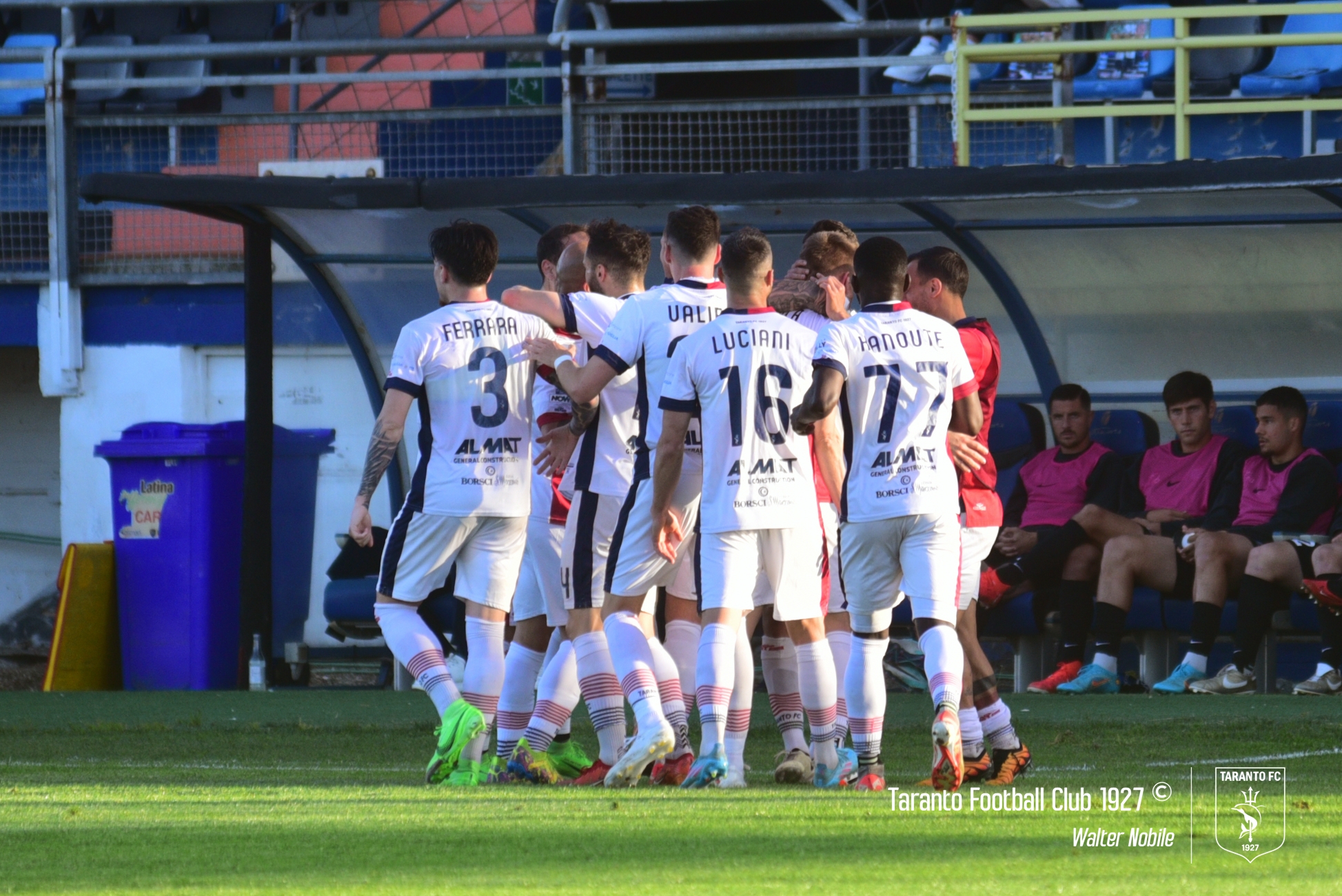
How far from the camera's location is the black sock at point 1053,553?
354 inches

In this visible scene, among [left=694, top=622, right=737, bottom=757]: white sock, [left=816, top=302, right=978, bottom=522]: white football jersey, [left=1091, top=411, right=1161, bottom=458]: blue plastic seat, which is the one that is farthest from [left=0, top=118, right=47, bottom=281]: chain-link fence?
[left=816, top=302, right=978, bottom=522]: white football jersey

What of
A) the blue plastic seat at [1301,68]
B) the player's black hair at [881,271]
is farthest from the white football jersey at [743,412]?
the blue plastic seat at [1301,68]

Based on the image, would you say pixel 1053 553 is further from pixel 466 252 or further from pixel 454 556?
pixel 466 252

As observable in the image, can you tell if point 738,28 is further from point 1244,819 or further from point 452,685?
point 1244,819

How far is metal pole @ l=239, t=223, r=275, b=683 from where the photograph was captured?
1000 cm

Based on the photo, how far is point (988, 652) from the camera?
11453 mm

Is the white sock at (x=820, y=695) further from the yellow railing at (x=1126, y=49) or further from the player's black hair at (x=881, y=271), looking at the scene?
the yellow railing at (x=1126, y=49)

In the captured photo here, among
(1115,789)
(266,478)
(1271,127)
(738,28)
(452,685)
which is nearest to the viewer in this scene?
(1115,789)

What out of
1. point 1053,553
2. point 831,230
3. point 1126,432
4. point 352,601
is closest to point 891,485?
point 831,230

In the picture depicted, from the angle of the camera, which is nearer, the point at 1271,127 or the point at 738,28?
the point at 738,28

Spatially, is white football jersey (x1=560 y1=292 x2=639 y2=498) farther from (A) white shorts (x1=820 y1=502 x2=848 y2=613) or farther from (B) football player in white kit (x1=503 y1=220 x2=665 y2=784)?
(A) white shorts (x1=820 y1=502 x2=848 y2=613)

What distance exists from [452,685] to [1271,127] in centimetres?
905

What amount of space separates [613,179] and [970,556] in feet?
12.9

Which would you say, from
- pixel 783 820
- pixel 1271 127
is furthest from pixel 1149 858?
pixel 1271 127
